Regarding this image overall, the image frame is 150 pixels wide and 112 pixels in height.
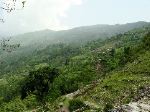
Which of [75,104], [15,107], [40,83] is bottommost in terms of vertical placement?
[15,107]

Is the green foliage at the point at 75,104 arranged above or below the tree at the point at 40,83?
above

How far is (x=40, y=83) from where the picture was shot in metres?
158

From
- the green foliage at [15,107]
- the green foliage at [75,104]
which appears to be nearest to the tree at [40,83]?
the green foliage at [15,107]

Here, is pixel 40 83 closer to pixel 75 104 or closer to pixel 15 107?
pixel 15 107

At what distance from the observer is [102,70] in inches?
7062

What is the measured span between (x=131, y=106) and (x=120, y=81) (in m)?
39.4

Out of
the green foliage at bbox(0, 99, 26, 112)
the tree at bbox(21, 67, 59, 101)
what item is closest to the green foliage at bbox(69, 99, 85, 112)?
the green foliage at bbox(0, 99, 26, 112)

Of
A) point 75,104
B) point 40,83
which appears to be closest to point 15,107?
point 40,83

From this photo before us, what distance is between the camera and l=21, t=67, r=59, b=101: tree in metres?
151

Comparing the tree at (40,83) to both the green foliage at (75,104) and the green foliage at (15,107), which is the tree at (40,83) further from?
the green foliage at (75,104)

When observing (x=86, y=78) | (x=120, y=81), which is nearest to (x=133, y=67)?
(x=120, y=81)

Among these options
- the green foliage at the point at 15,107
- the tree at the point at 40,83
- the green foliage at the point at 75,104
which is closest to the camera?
the green foliage at the point at 75,104

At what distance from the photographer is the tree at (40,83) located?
151m

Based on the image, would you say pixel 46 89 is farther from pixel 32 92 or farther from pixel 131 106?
pixel 131 106
